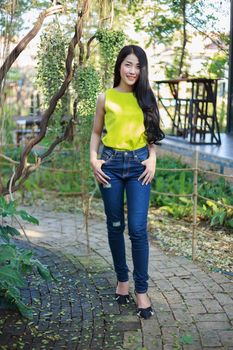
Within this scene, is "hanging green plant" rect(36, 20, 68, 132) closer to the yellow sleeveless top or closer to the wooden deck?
the yellow sleeveless top

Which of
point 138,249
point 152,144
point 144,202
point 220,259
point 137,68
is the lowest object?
point 220,259

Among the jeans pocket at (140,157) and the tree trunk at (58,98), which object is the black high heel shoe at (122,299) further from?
the tree trunk at (58,98)

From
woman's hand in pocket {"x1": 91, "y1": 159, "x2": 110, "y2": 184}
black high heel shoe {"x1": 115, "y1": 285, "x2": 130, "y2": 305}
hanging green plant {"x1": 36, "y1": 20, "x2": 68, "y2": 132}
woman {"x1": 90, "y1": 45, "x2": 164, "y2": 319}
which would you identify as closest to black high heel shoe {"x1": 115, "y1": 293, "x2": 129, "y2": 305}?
black high heel shoe {"x1": 115, "y1": 285, "x2": 130, "y2": 305}

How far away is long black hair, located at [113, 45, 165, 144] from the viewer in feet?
8.15

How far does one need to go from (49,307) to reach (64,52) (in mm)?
1583

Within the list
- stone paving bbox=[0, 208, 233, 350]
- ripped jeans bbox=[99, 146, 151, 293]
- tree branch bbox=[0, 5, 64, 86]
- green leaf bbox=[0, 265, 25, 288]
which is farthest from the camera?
tree branch bbox=[0, 5, 64, 86]

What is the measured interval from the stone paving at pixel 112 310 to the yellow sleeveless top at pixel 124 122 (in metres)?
0.86

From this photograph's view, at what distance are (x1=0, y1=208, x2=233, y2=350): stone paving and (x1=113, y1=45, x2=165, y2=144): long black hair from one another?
91cm

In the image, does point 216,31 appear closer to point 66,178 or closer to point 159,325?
point 66,178

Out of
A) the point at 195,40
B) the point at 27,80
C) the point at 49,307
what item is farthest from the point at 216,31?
the point at 27,80

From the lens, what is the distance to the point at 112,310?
2.61 m

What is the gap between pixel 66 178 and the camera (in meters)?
5.97

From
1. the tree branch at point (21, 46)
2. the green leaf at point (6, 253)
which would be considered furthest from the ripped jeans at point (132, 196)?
the tree branch at point (21, 46)

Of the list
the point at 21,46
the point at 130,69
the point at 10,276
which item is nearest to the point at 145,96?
the point at 130,69
